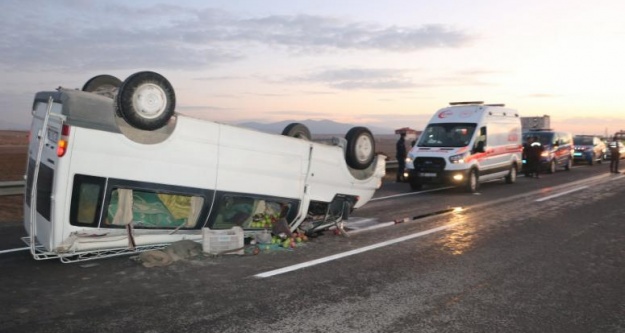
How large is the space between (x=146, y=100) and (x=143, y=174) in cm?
89

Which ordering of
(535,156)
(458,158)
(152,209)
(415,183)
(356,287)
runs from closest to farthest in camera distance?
(356,287) < (152,209) < (458,158) < (415,183) < (535,156)

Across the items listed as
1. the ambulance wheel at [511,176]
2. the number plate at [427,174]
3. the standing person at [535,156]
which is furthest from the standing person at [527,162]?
the number plate at [427,174]

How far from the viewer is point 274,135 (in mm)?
7363

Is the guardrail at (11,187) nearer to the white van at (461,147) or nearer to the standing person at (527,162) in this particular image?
the white van at (461,147)

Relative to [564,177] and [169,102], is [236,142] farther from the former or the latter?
[564,177]

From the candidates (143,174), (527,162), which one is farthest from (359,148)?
(527,162)

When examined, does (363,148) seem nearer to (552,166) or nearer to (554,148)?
(552,166)

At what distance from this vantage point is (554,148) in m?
23.7

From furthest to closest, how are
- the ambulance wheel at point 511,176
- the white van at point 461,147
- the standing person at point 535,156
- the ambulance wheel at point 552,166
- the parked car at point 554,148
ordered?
the ambulance wheel at point 552,166
the parked car at point 554,148
the standing person at point 535,156
the ambulance wheel at point 511,176
the white van at point 461,147

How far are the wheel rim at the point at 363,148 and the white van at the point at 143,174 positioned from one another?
2.42 ft

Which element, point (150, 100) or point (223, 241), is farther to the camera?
point (223, 241)

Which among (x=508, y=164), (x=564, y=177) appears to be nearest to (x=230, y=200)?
(x=508, y=164)

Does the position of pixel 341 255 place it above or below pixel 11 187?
below

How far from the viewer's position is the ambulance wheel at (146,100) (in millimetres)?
5688
